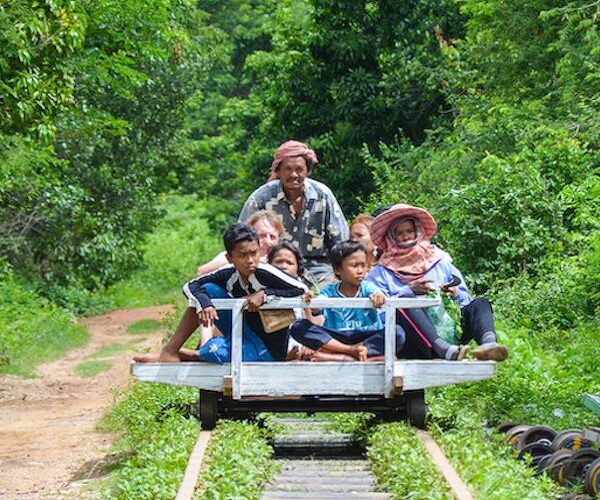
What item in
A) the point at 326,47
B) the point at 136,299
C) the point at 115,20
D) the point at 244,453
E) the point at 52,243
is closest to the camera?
the point at 244,453

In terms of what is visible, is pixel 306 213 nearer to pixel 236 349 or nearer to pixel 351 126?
pixel 236 349

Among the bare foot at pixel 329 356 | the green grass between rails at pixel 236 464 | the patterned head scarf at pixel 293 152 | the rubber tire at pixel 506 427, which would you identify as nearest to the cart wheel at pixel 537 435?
the rubber tire at pixel 506 427

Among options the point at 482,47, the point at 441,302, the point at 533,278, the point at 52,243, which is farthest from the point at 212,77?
the point at 441,302

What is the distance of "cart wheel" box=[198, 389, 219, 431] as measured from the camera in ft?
28.8

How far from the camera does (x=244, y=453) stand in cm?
784

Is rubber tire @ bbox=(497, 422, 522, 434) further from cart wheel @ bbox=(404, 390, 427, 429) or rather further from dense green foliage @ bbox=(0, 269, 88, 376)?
dense green foliage @ bbox=(0, 269, 88, 376)

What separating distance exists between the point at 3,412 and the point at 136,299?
15.0 m

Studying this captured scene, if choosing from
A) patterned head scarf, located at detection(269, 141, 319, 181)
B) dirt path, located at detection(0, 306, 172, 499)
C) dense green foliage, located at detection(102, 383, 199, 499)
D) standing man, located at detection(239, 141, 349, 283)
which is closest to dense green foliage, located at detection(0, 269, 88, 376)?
dirt path, located at detection(0, 306, 172, 499)

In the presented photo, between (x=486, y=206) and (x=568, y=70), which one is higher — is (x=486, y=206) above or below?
below

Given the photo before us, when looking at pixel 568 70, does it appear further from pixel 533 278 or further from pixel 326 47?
pixel 326 47

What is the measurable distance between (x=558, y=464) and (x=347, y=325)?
1.74m

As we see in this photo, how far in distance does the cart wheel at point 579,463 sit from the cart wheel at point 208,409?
2.38 metres

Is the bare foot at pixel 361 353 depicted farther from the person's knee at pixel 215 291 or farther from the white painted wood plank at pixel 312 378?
the person's knee at pixel 215 291

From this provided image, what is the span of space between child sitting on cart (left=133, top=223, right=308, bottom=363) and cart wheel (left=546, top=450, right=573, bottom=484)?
1.89 m
